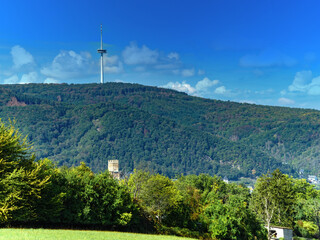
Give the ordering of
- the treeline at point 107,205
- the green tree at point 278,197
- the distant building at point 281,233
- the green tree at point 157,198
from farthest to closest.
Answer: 1. the green tree at point 278,197
2. the distant building at point 281,233
3. the green tree at point 157,198
4. the treeline at point 107,205

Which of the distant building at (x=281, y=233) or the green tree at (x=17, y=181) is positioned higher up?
the green tree at (x=17, y=181)

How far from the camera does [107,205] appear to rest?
73.3 meters

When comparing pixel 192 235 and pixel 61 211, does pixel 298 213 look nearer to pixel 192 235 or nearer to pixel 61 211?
pixel 192 235

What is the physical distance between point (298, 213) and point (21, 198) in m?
80.6

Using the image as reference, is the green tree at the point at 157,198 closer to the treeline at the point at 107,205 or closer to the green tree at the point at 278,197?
the treeline at the point at 107,205

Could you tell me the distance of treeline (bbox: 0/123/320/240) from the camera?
5772 cm

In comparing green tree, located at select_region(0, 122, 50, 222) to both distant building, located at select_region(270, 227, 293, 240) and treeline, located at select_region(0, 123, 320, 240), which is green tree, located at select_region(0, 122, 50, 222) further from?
distant building, located at select_region(270, 227, 293, 240)

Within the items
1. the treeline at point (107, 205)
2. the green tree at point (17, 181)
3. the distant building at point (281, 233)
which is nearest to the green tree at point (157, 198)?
the treeline at point (107, 205)

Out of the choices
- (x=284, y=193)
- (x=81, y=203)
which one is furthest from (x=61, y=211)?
(x=284, y=193)

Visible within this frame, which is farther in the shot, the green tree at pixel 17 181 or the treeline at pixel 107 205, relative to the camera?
the treeline at pixel 107 205

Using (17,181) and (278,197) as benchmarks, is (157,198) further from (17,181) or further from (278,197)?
(278,197)

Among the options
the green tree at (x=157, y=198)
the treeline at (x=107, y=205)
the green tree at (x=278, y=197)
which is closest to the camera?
the treeline at (x=107, y=205)

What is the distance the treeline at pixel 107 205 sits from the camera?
57719 mm

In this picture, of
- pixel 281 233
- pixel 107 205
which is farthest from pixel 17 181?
pixel 281 233
